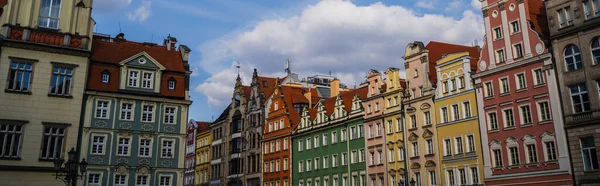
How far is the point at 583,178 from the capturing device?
1524 inches

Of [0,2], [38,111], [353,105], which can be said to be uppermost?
[0,2]

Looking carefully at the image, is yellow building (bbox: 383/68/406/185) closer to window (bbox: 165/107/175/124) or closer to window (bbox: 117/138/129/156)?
window (bbox: 165/107/175/124)

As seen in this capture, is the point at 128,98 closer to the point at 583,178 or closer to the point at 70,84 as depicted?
the point at 70,84

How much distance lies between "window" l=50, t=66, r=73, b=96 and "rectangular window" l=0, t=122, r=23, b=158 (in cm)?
380

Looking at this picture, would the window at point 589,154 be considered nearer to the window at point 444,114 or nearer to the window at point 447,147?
the window at point 447,147

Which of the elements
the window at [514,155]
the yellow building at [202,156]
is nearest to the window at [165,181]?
the window at [514,155]

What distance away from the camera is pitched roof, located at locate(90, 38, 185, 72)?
47438mm

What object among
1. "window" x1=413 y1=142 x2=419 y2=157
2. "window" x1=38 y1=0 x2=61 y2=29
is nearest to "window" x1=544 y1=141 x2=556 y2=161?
"window" x1=413 y1=142 x2=419 y2=157

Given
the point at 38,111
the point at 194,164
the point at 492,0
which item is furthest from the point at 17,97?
the point at 194,164

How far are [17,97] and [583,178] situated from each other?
4192 centimetres

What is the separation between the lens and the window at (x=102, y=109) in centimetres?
4569

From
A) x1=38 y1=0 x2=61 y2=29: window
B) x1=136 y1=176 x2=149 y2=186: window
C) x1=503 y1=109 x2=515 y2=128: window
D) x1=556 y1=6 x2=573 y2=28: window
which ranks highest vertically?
x1=38 y1=0 x2=61 y2=29: window

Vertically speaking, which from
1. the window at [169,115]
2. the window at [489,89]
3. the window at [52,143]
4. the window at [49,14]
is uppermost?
the window at [49,14]

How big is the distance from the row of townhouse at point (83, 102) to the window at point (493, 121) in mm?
26208
